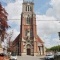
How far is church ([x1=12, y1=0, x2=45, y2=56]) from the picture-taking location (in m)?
103

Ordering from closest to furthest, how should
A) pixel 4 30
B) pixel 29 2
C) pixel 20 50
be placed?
pixel 4 30 < pixel 20 50 < pixel 29 2

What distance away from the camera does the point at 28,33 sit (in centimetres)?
10381

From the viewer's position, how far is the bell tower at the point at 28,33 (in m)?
103

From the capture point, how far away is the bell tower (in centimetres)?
10275

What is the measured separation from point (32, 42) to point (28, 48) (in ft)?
9.70

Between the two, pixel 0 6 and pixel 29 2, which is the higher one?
pixel 29 2

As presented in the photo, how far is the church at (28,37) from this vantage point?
103 meters

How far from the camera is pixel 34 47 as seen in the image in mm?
102938

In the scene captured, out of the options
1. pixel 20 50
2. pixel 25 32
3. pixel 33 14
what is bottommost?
pixel 20 50

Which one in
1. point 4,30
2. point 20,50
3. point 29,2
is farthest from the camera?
point 29,2

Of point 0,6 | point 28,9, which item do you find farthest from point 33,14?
point 0,6

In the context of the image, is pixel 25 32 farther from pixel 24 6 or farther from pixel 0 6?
pixel 0 6

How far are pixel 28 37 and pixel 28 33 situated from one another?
1.67m

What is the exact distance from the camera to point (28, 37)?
339 feet
